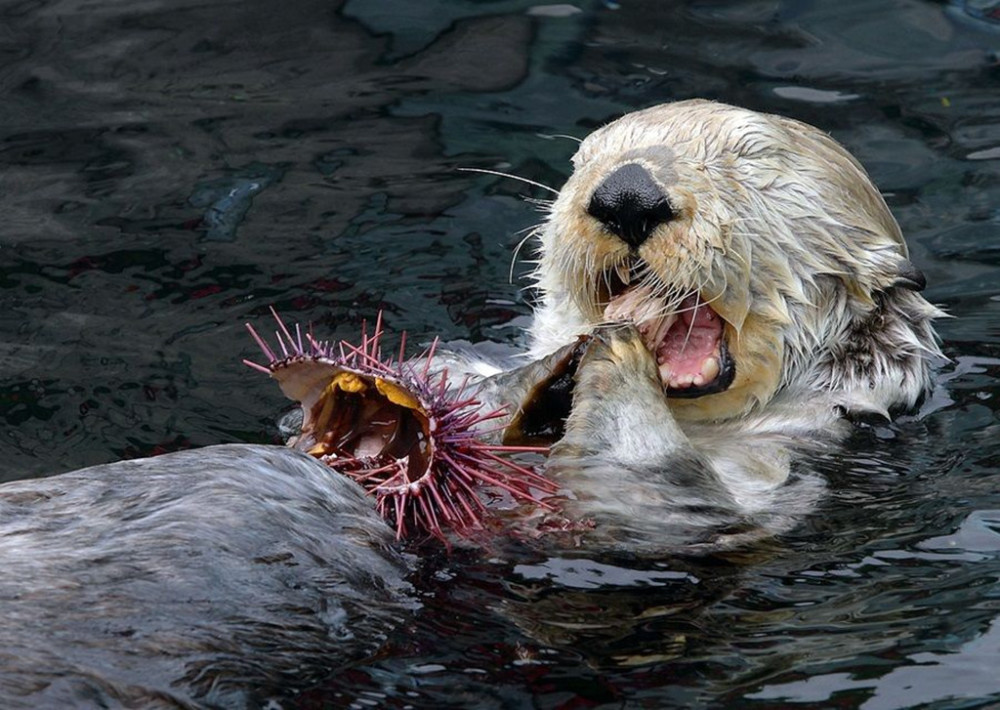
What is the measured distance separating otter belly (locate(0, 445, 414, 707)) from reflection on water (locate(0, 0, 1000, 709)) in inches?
6.8

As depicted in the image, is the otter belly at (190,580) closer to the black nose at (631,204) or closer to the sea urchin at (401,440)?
the sea urchin at (401,440)

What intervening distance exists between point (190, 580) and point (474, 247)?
3.72m

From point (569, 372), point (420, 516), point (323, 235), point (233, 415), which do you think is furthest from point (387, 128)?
point (420, 516)

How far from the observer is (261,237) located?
6551mm

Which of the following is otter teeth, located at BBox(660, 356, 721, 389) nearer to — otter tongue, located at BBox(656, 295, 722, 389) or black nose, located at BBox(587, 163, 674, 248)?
otter tongue, located at BBox(656, 295, 722, 389)

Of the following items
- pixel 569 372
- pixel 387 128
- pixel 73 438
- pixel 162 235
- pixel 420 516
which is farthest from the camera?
pixel 387 128

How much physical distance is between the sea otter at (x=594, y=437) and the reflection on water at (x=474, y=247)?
18cm

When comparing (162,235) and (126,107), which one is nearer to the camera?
(162,235)

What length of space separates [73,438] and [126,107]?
3049 mm

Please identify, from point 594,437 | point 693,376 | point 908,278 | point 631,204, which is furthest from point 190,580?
point 908,278

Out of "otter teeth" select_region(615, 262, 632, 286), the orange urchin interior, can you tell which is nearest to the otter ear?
"otter teeth" select_region(615, 262, 632, 286)

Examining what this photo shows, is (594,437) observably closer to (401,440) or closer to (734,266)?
(401,440)

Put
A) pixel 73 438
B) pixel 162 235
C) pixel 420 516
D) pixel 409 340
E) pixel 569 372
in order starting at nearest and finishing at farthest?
pixel 420 516 < pixel 569 372 < pixel 73 438 < pixel 409 340 < pixel 162 235

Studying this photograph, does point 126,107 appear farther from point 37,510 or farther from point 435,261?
point 37,510
